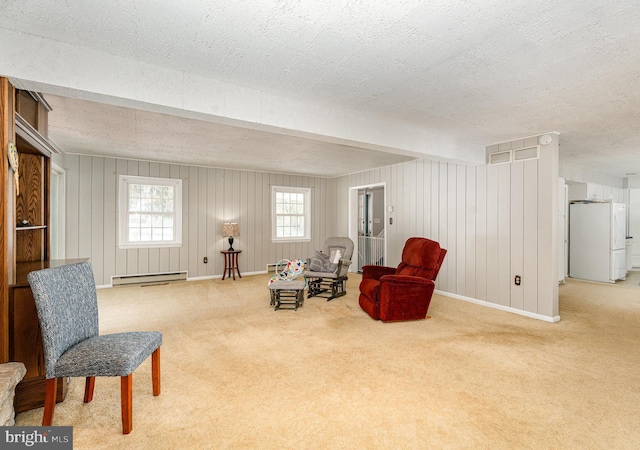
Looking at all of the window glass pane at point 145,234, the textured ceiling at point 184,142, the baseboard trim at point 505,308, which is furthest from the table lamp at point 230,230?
the baseboard trim at point 505,308

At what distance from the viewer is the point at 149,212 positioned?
6.07 meters

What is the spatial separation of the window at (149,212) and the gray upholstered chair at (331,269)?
2977 millimetres

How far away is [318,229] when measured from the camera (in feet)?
26.5

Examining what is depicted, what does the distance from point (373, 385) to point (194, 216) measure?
210 inches

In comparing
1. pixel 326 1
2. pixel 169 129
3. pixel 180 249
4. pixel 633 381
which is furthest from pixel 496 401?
pixel 180 249

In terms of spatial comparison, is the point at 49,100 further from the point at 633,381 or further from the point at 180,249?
the point at 633,381

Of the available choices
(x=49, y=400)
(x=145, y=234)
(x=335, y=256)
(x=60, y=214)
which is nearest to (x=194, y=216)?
(x=145, y=234)

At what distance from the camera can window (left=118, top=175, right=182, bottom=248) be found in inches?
230

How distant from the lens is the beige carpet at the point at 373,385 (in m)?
1.79

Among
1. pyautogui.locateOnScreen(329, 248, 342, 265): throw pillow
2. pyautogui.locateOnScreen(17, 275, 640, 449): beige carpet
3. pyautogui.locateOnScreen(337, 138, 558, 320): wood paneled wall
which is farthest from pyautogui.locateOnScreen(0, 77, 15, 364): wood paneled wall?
pyautogui.locateOnScreen(337, 138, 558, 320): wood paneled wall

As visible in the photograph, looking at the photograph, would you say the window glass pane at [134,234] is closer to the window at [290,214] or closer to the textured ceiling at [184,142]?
the textured ceiling at [184,142]

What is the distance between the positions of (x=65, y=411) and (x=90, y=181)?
15.6 ft

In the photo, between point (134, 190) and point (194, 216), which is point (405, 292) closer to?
point (194, 216)

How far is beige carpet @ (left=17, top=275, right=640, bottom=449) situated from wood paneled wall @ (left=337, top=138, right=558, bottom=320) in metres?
0.61
